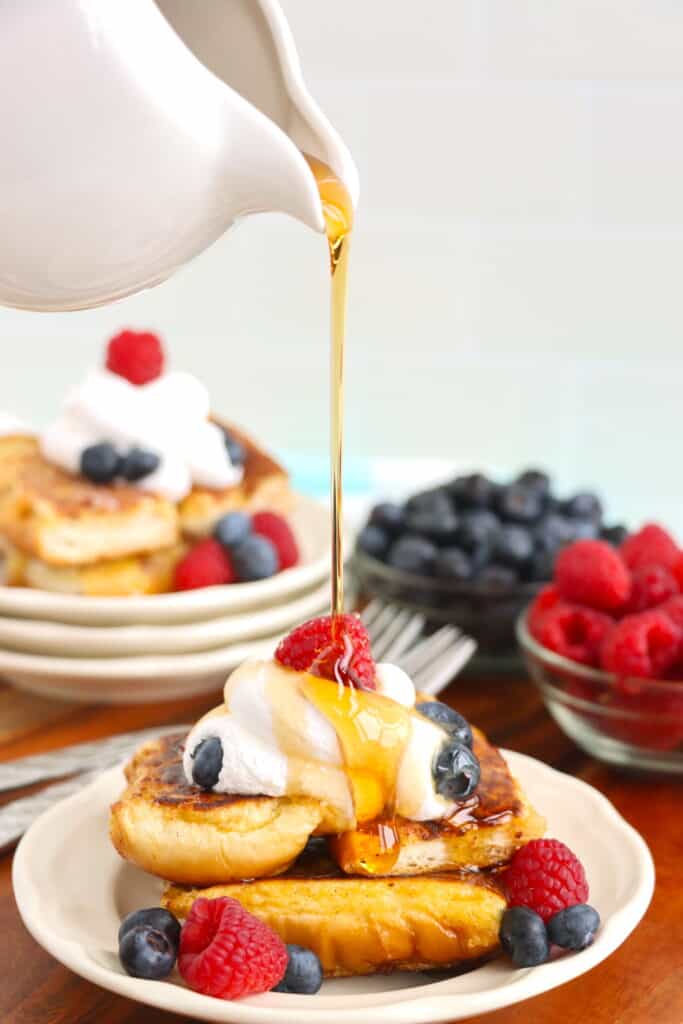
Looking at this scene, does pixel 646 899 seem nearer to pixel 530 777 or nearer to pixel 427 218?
pixel 530 777

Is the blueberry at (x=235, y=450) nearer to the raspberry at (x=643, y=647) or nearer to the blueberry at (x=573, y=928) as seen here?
the raspberry at (x=643, y=647)

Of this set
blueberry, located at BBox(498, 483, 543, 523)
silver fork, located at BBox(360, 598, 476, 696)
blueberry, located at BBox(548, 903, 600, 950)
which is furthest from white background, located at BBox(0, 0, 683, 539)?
blueberry, located at BBox(548, 903, 600, 950)

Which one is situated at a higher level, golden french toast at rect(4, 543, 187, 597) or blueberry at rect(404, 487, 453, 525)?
blueberry at rect(404, 487, 453, 525)

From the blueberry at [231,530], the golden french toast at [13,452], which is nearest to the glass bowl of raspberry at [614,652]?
the blueberry at [231,530]

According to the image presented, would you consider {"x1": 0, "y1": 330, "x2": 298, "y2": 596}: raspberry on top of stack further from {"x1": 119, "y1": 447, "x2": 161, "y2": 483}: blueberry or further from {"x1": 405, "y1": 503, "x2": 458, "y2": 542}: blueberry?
{"x1": 405, "y1": 503, "x2": 458, "y2": 542}: blueberry

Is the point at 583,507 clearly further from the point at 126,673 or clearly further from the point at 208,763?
the point at 208,763

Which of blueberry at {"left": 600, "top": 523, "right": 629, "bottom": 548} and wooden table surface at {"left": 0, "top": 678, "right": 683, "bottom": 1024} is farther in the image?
blueberry at {"left": 600, "top": 523, "right": 629, "bottom": 548}
